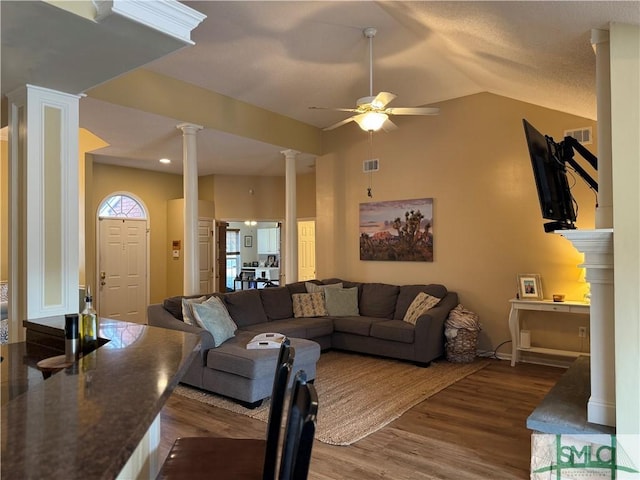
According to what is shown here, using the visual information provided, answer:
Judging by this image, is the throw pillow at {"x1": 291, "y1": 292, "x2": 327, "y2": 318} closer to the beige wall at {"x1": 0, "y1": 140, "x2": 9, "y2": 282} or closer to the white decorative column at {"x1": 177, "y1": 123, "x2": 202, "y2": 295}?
the white decorative column at {"x1": 177, "y1": 123, "x2": 202, "y2": 295}

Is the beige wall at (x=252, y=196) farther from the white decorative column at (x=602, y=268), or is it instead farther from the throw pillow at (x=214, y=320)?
the white decorative column at (x=602, y=268)

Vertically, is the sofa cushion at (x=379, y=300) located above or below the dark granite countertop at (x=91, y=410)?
below

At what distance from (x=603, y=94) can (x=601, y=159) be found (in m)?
0.39

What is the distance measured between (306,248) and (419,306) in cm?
375

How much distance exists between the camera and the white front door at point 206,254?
845 centimetres

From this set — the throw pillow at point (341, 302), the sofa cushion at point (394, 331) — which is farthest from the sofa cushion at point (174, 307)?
the sofa cushion at point (394, 331)

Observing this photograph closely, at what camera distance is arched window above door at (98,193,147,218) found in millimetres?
7715

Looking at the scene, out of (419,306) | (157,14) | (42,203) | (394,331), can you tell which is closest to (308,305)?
(394,331)

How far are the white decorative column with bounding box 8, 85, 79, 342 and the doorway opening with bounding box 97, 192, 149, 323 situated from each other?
4.59 meters

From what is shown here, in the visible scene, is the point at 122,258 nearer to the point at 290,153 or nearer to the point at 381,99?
the point at 290,153

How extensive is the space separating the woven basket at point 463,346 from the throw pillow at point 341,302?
1.45 metres

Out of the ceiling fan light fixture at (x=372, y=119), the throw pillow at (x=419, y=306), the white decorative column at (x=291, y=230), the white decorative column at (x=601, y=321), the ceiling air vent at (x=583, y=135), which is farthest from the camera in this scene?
the white decorative column at (x=291, y=230)

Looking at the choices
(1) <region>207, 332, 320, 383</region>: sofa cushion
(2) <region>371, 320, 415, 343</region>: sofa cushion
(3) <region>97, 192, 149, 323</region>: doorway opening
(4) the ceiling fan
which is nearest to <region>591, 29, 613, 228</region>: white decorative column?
(4) the ceiling fan

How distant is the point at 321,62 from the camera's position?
5.05 m
